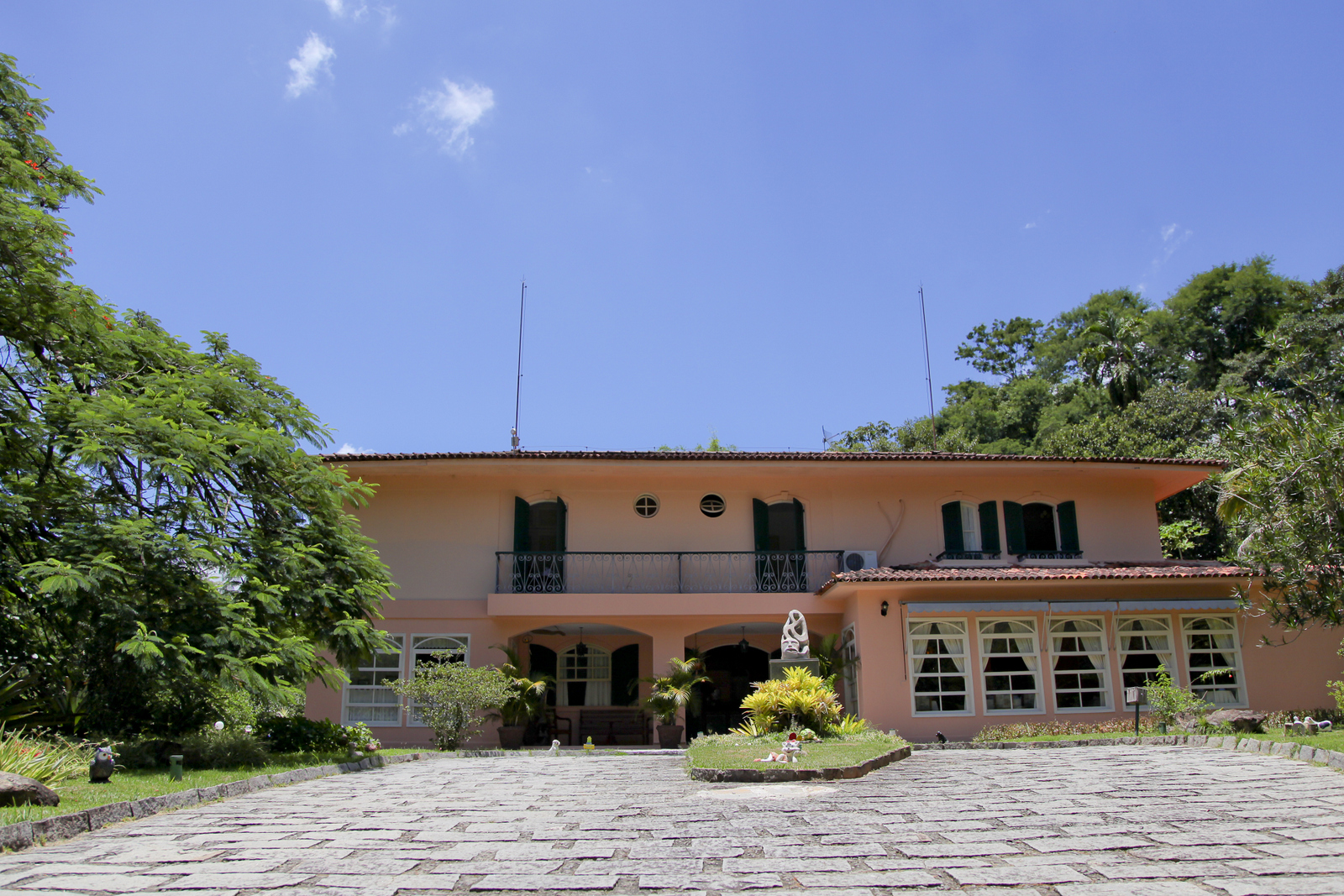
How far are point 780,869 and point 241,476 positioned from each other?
28.7 ft

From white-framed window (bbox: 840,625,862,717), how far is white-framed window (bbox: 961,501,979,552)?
3.06m

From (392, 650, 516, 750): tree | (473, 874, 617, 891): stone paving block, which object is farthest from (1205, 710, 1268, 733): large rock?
(473, 874, 617, 891): stone paving block

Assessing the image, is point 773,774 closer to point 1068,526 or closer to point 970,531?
point 970,531

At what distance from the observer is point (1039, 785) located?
762 cm

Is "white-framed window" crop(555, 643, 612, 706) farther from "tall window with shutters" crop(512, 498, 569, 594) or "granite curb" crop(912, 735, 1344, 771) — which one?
"granite curb" crop(912, 735, 1344, 771)

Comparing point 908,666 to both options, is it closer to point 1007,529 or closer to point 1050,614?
point 1050,614

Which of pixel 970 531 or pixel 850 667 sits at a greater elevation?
pixel 970 531

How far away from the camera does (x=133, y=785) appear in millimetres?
7637

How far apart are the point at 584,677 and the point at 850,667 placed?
5.41 m

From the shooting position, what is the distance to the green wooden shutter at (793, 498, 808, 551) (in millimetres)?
17328

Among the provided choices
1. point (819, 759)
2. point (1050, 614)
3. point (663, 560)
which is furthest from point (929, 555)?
point (819, 759)

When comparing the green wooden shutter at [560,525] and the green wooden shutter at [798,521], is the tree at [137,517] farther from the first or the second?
the green wooden shutter at [798,521]

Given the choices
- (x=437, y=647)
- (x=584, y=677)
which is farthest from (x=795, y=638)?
(x=437, y=647)

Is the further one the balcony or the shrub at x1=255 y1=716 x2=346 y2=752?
the balcony
